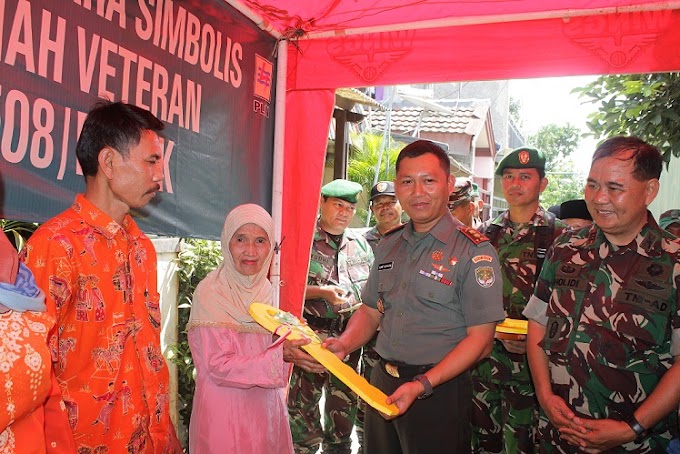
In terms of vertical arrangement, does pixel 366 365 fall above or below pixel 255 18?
below

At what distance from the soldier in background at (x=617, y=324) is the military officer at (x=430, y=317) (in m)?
0.31

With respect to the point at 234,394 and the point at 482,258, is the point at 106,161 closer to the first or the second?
the point at 234,394

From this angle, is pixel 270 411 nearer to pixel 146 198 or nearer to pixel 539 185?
pixel 146 198

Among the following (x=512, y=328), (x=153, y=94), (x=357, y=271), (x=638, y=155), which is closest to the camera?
(x=638, y=155)

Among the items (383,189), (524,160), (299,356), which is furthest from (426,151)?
(383,189)

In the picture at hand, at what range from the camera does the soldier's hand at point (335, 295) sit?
14.9 feet

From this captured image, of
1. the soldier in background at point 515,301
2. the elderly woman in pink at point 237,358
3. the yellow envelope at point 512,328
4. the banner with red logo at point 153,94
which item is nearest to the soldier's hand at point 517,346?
the soldier in background at point 515,301

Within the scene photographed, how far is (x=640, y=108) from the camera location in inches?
163

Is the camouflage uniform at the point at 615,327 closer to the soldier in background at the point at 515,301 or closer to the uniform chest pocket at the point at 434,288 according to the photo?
the uniform chest pocket at the point at 434,288

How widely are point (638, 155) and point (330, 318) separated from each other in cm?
294

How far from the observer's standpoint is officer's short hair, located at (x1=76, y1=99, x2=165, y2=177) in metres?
2.01

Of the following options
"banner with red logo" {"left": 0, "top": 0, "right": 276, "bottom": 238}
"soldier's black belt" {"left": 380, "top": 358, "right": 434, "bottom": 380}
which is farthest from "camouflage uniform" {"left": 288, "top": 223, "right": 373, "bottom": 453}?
"soldier's black belt" {"left": 380, "top": 358, "right": 434, "bottom": 380}

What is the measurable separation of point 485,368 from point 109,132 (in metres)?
2.70

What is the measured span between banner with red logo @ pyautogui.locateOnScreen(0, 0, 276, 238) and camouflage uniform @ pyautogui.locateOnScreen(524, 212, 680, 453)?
6.97ft
